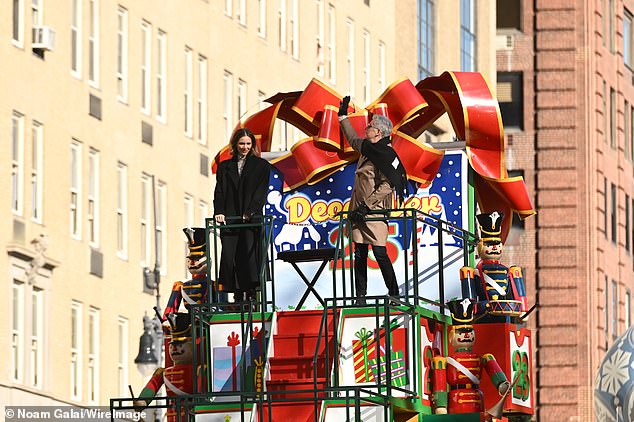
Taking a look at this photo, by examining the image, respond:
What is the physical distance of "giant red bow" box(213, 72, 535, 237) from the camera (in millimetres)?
24094

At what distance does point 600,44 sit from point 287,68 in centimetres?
2105

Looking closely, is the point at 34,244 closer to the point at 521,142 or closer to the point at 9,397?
the point at 9,397

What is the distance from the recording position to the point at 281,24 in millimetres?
59031

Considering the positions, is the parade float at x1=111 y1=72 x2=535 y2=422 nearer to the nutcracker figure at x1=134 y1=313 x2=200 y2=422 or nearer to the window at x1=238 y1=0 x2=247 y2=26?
the nutcracker figure at x1=134 y1=313 x2=200 y2=422

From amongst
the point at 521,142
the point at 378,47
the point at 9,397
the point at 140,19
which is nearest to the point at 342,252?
the point at 9,397

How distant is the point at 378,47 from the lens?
65812 mm

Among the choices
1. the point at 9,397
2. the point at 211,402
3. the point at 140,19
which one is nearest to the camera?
the point at 211,402

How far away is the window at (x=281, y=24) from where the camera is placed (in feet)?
193

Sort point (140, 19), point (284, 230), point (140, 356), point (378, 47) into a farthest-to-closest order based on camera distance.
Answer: point (378, 47) → point (140, 19) → point (140, 356) → point (284, 230)

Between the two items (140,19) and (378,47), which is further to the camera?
(378,47)

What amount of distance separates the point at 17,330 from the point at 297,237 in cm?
2054

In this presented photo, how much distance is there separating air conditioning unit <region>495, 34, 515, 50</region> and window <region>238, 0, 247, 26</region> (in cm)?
2261

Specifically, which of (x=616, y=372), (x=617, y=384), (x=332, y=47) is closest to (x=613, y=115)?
(x=332, y=47)

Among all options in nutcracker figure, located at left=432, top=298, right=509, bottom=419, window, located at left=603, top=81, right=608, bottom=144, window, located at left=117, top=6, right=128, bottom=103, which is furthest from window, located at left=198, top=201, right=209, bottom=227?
nutcracker figure, located at left=432, top=298, right=509, bottom=419
